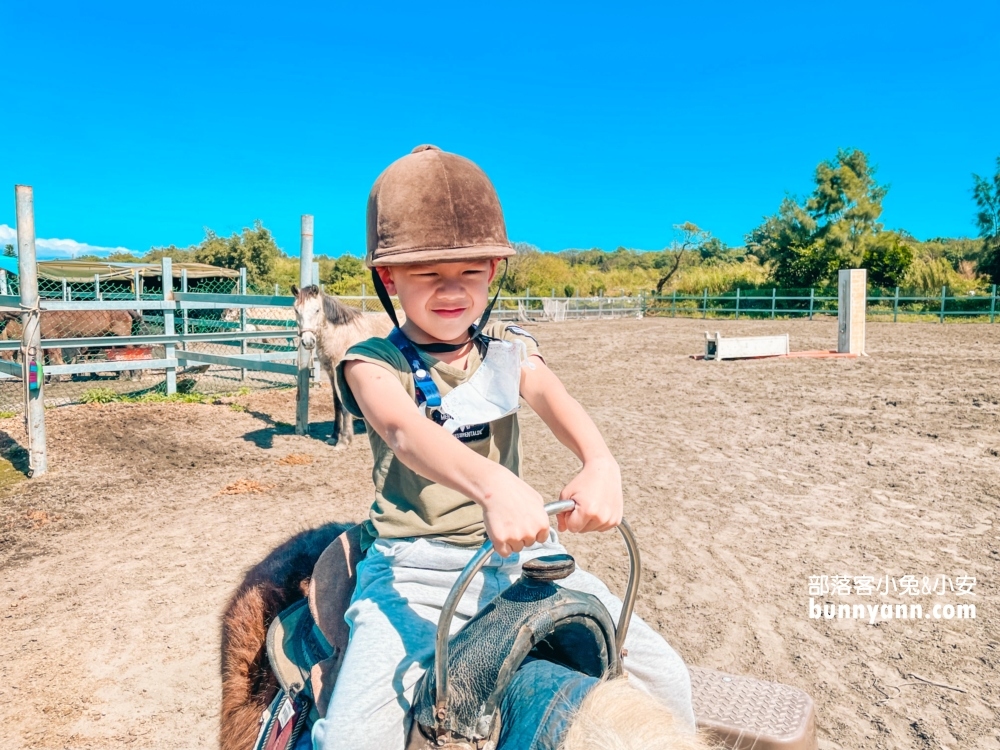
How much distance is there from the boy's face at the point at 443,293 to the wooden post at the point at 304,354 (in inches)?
229

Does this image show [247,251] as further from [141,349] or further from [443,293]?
[443,293]

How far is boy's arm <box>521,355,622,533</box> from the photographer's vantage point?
116 cm

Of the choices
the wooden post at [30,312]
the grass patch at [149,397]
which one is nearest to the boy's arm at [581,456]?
the wooden post at [30,312]

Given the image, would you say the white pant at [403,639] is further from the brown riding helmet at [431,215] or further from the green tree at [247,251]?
the green tree at [247,251]

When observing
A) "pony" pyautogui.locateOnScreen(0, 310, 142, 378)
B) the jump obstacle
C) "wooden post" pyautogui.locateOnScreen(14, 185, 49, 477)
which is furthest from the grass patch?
the jump obstacle

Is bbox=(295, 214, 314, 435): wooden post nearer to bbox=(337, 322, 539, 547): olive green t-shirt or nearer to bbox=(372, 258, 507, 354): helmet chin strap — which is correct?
bbox=(372, 258, 507, 354): helmet chin strap

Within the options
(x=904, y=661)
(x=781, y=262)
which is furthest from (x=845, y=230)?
(x=904, y=661)

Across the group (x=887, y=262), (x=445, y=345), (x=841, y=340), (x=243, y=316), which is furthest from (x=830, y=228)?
(x=445, y=345)

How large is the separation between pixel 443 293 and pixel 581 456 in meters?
0.45

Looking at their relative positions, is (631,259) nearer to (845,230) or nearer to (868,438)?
(845,230)

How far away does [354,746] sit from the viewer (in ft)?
3.68

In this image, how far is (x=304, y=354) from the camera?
7348mm

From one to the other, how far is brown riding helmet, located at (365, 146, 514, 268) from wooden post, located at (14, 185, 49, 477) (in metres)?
5.35

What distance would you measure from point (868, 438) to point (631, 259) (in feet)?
264
